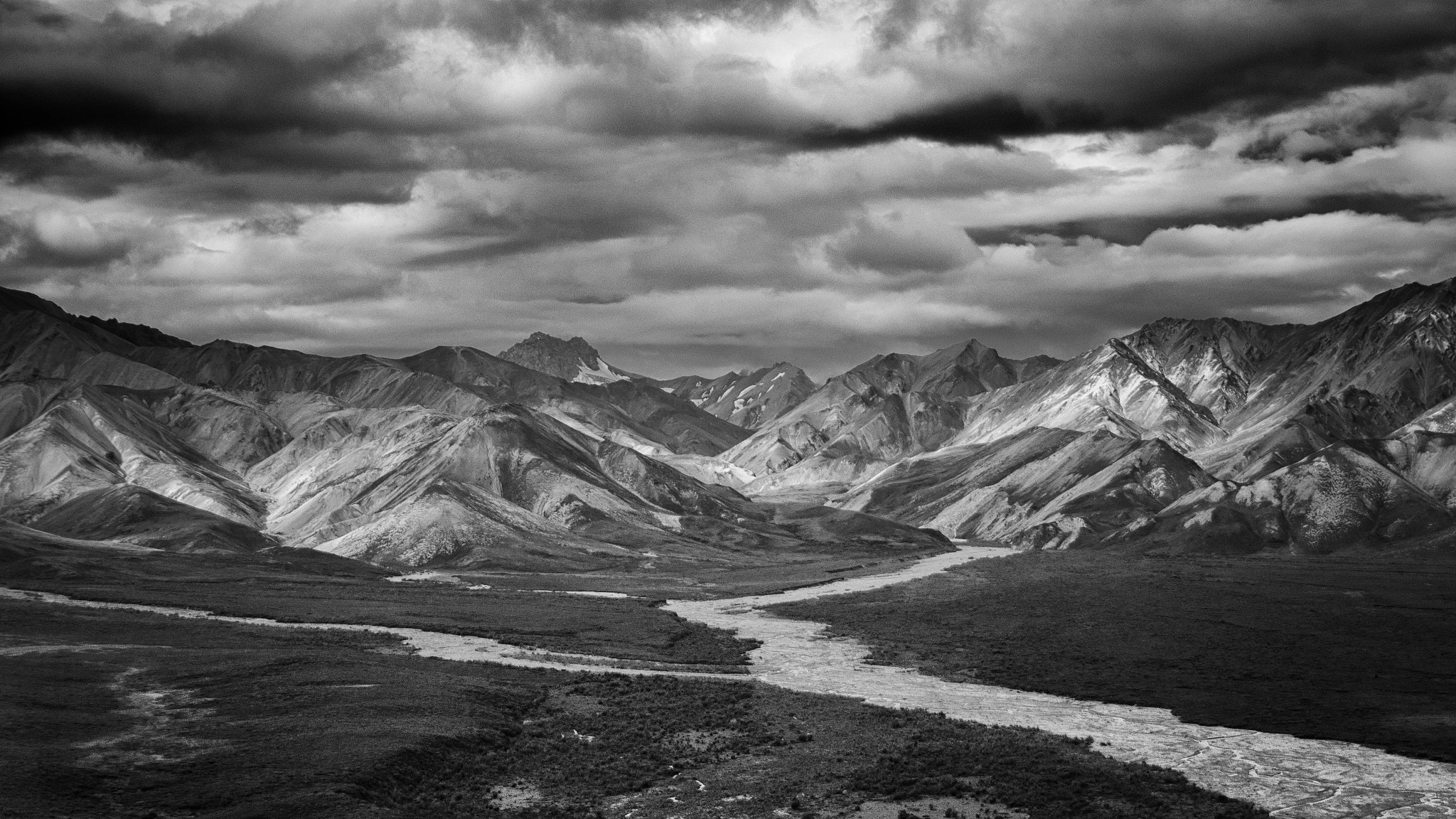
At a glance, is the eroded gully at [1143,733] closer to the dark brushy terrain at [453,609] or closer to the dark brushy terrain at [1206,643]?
the dark brushy terrain at [1206,643]

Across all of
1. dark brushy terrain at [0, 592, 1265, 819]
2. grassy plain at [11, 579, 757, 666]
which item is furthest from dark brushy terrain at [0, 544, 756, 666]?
dark brushy terrain at [0, 592, 1265, 819]

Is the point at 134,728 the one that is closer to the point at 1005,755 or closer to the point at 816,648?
the point at 1005,755

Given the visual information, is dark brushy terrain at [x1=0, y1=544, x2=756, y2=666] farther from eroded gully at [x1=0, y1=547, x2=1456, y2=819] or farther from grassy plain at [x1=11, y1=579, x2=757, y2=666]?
eroded gully at [x1=0, y1=547, x2=1456, y2=819]

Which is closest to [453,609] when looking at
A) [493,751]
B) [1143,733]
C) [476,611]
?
[476,611]

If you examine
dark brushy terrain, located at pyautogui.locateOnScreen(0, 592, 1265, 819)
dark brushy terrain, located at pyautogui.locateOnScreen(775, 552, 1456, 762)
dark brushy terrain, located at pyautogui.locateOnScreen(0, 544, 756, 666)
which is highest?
dark brushy terrain, located at pyautogui.locateOnScreen(0, 592, 1265, 819)

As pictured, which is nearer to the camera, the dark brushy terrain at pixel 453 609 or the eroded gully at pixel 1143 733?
the eroded gully at pixel 1143 733

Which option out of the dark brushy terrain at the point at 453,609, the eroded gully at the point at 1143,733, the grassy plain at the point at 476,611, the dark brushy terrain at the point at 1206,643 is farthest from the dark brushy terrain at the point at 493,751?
the dark brushy terrain at the point at 453,609
